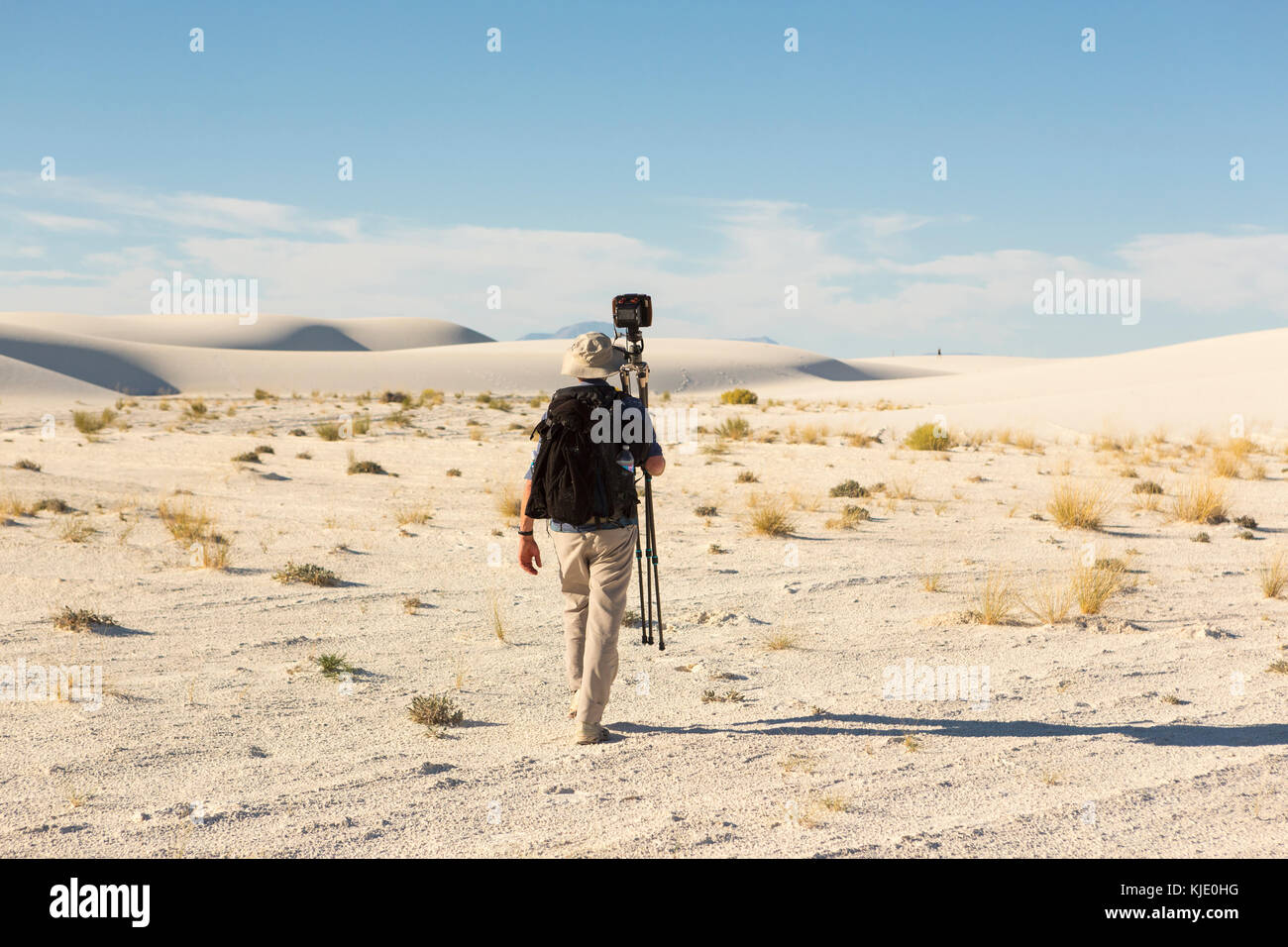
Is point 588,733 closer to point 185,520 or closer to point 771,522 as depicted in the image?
point 771,522

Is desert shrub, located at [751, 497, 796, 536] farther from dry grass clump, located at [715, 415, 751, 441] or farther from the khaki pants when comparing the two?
dry grass clump, located at [715, 415, 751, 441]

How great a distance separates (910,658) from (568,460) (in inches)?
142

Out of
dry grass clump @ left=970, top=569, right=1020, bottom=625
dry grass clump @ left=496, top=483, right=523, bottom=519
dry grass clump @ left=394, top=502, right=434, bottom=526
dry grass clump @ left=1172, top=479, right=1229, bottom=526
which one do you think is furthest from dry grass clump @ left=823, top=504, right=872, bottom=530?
dry grass clump @ left=394, top=502, right=434, bottom=526

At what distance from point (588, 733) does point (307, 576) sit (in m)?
5.09

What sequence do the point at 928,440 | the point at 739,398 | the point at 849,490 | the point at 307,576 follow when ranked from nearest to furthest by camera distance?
the point at 307,576, the point at 849,490, the point at 928,440, the point at 739,398

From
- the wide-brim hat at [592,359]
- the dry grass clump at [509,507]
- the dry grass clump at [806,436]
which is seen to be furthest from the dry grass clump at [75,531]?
the dry grass clump at [806,436]

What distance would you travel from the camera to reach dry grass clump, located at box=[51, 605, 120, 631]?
7.61 m

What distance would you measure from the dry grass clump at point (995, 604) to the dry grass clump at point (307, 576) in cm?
592

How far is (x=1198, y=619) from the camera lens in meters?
8.29

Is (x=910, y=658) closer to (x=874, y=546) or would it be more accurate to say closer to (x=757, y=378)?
(x=874, y=546)

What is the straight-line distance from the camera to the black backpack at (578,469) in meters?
4.93

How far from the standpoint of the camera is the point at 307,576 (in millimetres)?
9461

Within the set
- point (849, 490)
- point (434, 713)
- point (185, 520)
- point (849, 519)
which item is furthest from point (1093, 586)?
point (185, 520)
